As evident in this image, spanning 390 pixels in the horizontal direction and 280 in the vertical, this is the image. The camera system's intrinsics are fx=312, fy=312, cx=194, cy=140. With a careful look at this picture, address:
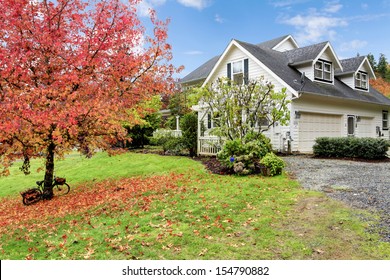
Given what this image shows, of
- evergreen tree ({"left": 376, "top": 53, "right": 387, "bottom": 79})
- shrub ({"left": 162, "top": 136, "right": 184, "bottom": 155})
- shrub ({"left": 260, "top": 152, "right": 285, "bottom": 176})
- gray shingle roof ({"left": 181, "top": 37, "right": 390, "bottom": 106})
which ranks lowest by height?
shrub ({"left": 260, "top": 152, "right": 285, "bottom": 176})

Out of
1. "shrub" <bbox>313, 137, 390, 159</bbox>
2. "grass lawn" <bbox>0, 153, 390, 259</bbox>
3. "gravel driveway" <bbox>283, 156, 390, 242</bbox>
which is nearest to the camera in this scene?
"grass lawn" <bbox>0, 153, 390, 259</bbox>

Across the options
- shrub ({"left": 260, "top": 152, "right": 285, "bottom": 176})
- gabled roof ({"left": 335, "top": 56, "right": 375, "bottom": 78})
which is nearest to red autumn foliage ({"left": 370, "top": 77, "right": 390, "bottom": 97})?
gabled roof ({"left": 335, "top": 56, "right": 375, "bottom": 78})

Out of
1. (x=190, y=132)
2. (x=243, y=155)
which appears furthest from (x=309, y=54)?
(x=243, y=155)

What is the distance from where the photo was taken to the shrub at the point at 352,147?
14156mm

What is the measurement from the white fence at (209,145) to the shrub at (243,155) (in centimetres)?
365

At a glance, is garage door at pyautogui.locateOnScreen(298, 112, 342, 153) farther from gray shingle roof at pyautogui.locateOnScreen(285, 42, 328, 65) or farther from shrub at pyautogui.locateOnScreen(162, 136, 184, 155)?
shrub at pyautogui.locateOnScreen(162, 136, 184, 155)

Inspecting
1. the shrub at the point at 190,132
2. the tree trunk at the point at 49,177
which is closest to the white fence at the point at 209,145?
the shrub at the point at 190,132

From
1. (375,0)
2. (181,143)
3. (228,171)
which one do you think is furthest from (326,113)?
(228,171)

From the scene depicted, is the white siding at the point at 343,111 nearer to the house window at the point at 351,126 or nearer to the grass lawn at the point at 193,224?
the house window at the point at 351,126

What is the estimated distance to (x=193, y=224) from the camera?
239 inches

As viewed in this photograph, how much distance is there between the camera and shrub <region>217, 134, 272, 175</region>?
36.5ft

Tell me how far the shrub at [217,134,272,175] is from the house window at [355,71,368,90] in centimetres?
1519

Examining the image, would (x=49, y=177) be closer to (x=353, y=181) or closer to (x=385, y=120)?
(x=353, y=181)

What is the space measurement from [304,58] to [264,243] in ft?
55.8
